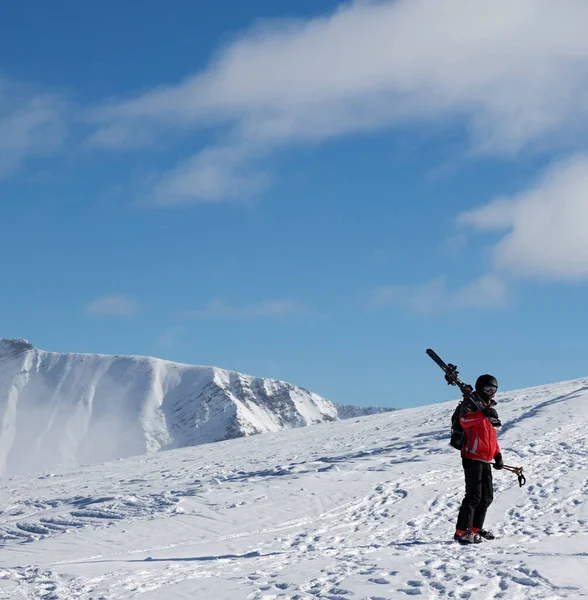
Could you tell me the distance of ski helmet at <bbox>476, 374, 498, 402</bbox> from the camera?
10.1 m

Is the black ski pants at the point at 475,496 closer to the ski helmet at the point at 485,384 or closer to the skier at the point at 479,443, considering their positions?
the skier at the point at 479,443

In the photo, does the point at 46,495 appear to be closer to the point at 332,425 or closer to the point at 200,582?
the point at 200,582

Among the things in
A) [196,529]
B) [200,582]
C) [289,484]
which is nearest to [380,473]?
[289,484]

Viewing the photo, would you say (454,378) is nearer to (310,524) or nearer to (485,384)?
(485,384)

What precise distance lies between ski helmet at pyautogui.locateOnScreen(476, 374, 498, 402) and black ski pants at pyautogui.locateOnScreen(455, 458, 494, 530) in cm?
81

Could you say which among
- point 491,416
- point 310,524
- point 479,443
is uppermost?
point 491,416

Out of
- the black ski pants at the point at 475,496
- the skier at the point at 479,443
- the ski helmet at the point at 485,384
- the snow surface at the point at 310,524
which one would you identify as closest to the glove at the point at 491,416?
the skier at the point at 479,443

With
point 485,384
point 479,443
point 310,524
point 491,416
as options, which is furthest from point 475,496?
point 310,524

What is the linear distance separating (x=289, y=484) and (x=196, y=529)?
369 centimetres

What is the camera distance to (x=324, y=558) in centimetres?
899

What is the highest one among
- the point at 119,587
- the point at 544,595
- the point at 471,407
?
the point at 471,407

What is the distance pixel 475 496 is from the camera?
9.97 meters

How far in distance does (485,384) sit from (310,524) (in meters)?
3.68

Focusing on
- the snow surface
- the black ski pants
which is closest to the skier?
the black ski pants
